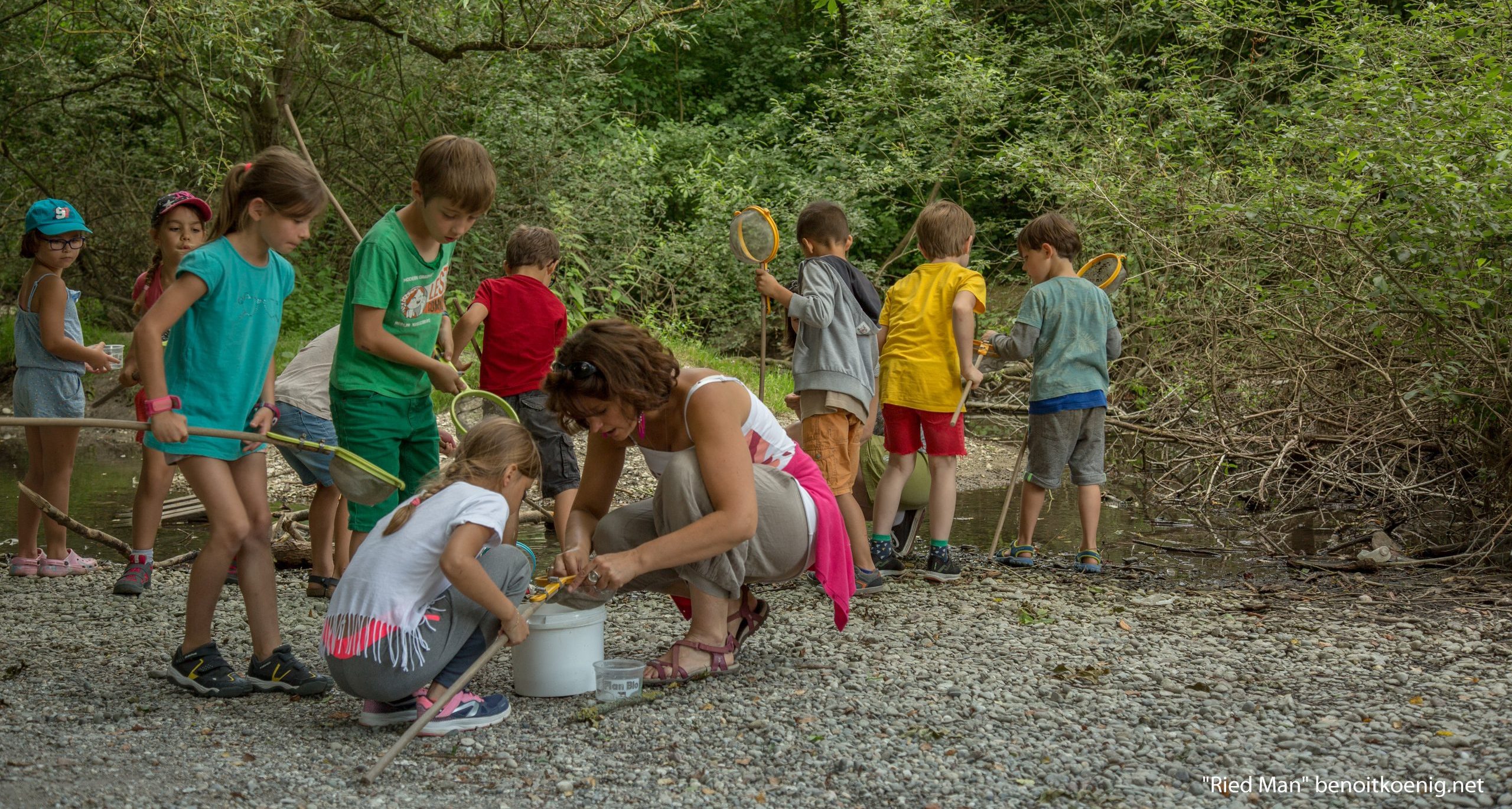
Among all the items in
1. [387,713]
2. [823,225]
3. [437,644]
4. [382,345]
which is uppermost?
[823,225]

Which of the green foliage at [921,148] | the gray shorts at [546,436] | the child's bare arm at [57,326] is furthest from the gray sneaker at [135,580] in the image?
the green foliage at [921,148]

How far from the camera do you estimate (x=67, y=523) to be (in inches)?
193

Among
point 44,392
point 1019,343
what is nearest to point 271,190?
point 44,392

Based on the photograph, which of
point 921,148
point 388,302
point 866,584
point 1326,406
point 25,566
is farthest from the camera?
point 921,148

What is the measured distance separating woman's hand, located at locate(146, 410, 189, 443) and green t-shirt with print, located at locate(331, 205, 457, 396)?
692 millimetres

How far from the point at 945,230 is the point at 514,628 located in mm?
3011

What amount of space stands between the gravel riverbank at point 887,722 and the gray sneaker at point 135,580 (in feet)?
1.15

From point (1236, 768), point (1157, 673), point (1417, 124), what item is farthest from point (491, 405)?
point (1417, 124)

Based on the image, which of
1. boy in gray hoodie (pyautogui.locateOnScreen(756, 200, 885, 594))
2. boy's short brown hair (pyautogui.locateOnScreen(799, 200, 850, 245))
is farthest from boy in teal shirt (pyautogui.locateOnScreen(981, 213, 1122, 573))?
boy's short brown hair (pyautogui.locateOnScreen(799, 200, 850, 245))

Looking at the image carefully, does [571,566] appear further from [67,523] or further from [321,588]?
[67,523]

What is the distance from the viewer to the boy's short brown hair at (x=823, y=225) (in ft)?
16.2

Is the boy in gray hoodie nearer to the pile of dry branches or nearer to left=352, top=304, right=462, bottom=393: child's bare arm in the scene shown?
left=352, top=304, right=462, bottom=393: child's bare arm

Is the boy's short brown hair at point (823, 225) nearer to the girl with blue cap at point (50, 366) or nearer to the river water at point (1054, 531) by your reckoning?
the river water at point (1054, 531)

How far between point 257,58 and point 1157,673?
6.25 metres
